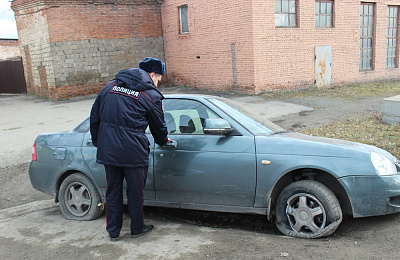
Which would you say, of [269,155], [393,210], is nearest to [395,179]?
[393,210]

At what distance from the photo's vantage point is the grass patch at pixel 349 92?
15758 millimetres

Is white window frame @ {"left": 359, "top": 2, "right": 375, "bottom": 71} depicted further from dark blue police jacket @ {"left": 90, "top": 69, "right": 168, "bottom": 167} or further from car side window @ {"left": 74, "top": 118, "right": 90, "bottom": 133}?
dark blue police jacket @ {"left": 90, "top": 69, "right": 168, "bottom": 167}

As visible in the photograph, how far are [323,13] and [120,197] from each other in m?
15.9

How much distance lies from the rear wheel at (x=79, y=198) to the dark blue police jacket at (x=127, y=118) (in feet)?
3.24

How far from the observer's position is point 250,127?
4.35 m

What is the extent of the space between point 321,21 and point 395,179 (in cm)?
1493

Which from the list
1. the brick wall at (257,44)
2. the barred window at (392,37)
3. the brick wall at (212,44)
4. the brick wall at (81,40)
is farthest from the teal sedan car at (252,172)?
the barred window at (392,37)

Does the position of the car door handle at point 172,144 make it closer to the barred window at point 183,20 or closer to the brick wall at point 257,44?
the brick wall at point 257,44

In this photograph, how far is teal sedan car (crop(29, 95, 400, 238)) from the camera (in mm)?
3879

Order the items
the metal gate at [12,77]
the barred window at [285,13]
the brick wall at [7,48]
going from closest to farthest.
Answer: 1. the barred window at [285,13]
2. the metal gate at [12,77]
3. the brick wall at [7,48]

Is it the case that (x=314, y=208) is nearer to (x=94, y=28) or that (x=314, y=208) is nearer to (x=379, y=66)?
(x=94, y=28)

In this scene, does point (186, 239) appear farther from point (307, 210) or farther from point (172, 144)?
point (307, 210)

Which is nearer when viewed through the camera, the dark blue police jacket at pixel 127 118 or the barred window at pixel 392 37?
the dark blue police jacket at pixel 127 118

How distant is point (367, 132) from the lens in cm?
872
